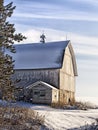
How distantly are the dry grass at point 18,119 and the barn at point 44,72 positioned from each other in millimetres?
22359

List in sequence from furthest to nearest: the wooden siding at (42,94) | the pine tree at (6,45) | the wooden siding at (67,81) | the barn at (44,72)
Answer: the wooden siding at (67,81)
the barn at (44,72)
the wooden siding at (42,94)
the pine tree at (6,45)

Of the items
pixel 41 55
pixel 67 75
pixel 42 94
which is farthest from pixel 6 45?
pixel 67 75

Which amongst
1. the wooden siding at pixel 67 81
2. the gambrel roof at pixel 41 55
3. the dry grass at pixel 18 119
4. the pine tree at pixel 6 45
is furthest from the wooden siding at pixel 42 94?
the pine tree at pixel 6 45

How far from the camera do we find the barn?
1984 inches

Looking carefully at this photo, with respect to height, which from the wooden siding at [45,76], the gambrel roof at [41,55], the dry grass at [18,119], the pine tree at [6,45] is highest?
the gambrel roof at [41,55]

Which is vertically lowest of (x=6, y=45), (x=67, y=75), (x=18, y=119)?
(x=18, y=119)

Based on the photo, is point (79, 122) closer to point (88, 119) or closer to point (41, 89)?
point (88, 119)

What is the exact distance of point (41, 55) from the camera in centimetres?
5303

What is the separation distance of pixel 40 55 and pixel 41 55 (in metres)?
0.14

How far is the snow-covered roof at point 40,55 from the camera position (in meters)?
51.7

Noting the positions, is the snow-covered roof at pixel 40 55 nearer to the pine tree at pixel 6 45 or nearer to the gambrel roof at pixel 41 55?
the gambrel roof at pixel 41 55

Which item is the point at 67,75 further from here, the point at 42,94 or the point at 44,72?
the point at 42,94

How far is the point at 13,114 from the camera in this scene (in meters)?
26.3

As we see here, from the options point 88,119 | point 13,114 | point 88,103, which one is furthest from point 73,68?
point 13,114
